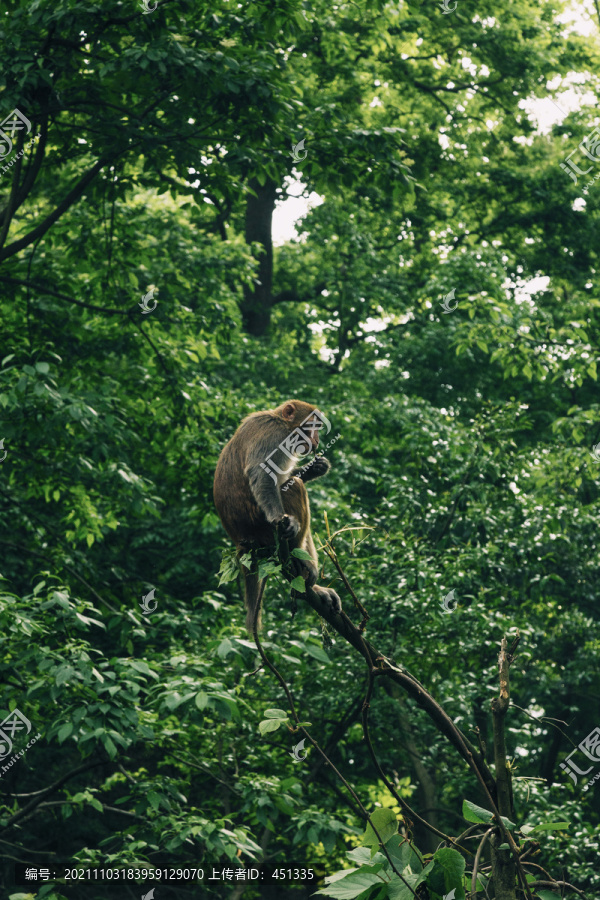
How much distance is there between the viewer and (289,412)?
4312mm

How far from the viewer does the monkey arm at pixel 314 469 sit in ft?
13.0

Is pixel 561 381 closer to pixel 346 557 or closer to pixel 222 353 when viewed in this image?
pixel 222 353

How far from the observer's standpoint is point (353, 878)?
1570 mm

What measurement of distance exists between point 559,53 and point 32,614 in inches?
572

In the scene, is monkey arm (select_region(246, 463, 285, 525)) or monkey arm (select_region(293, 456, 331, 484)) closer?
monkey arm (select_region(246, 463, 285, 525))

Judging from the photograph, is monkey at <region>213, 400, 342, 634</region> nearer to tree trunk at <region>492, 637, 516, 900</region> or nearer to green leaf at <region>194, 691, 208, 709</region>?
green leaf at <region>194, 691, 208, 709</region>

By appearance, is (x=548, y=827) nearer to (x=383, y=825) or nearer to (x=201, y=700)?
(x=383, y=825)

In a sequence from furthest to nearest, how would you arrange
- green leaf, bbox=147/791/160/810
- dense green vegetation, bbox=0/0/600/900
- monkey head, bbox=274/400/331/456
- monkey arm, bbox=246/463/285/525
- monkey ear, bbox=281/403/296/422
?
dense green vegetation, bbox=0/0/600/900
green leaf, bbox=147/791/160/810
monkey ear, bbox=281/403/296/422
monkey head, bbox=274/400/331/456
monkey arm, bbox=246/463/285/525

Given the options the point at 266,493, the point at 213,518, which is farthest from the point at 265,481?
the point at 213,518

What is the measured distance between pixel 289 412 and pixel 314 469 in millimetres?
440

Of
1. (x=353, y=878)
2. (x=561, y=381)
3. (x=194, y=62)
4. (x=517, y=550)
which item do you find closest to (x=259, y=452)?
(x=353, y=878)

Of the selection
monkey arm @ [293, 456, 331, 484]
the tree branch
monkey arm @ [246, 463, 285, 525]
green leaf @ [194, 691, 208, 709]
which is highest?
the tree branch

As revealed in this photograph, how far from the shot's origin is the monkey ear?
4.29 meters

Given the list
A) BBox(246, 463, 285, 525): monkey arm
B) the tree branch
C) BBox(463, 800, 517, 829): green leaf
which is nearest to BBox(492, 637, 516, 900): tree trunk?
BBox(463, 800, 517, 829): green leaf
